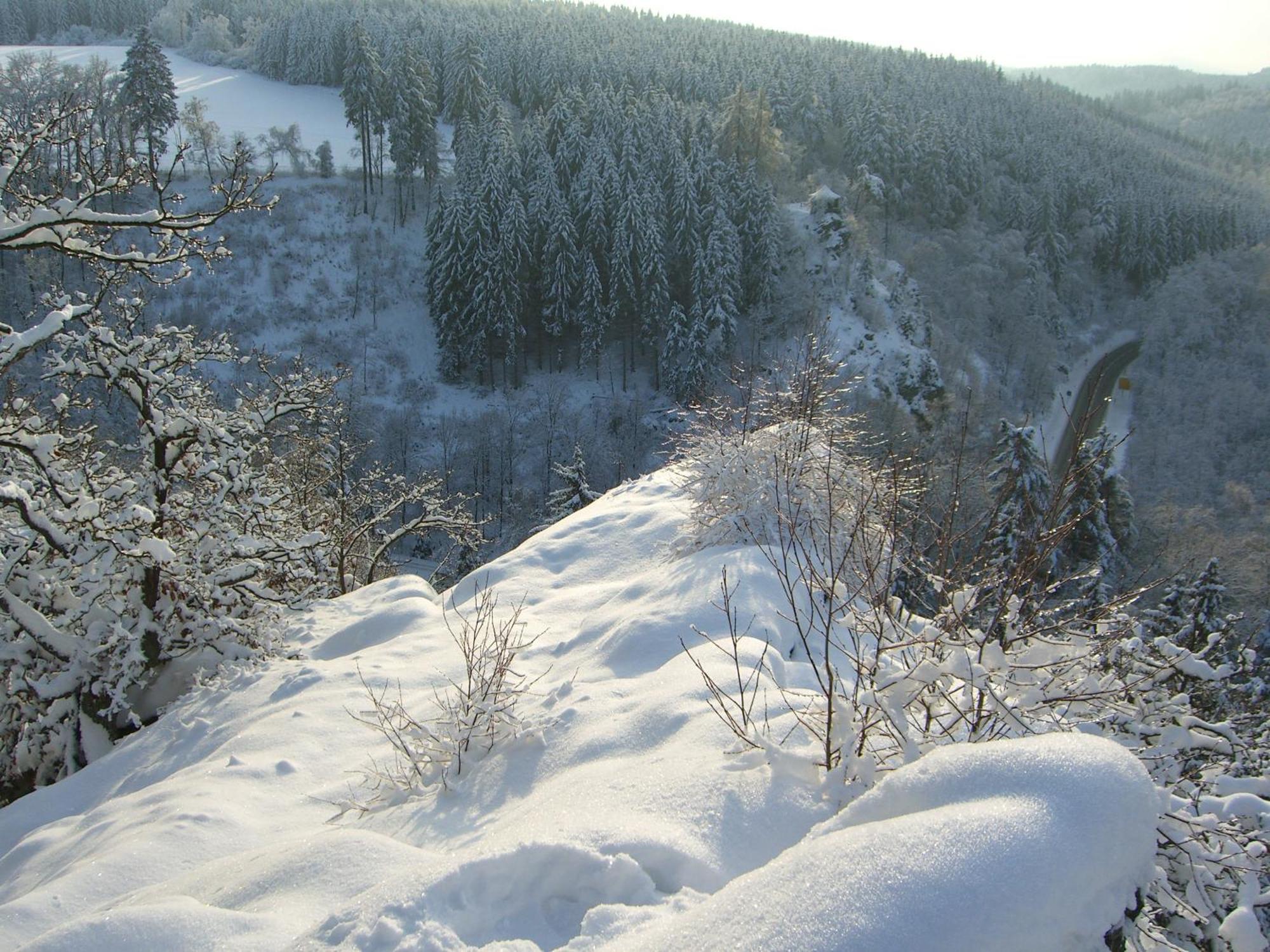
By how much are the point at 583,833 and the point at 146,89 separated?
182 feet

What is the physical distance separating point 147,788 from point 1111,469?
32105 mm

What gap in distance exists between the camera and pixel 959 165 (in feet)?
203

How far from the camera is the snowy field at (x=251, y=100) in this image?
58156 millimetres

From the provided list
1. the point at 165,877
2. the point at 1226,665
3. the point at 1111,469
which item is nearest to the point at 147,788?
the point at 165,877

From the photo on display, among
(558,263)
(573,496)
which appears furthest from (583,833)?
(558,263)

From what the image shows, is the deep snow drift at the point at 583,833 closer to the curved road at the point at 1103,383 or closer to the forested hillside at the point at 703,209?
the forested hillside at the point at 703,209

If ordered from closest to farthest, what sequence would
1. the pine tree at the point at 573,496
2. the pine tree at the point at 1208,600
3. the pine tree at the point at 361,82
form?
1. the pine tree at the point at 1208,600
2. the pine tree at the point at 573,496
3. the pine tree at the point at 361,82

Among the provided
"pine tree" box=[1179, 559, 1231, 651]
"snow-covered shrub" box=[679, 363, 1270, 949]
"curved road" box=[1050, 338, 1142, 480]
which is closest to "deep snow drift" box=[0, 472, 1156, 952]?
"snow-covered shrub" box=[679, 363, 1270, 949]

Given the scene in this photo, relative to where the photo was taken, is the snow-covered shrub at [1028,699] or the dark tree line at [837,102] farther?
the dark tree line at [837,102]

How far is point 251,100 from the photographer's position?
64.4 m

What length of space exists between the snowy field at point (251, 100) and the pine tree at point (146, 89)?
26.4ft

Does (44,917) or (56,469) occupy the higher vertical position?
(56,469)

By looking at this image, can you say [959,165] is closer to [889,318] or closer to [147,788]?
[889,318]

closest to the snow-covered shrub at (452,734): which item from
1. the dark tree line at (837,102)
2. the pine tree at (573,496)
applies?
the pine tree at (573,496)
